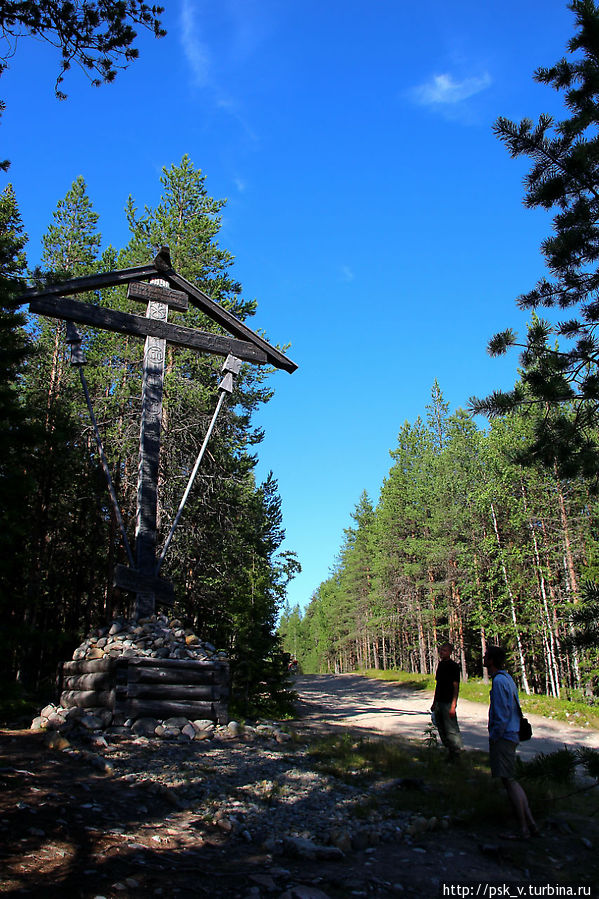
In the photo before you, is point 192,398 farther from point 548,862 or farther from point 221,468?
point 548,862

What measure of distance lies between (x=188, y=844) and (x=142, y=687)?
4045 mm

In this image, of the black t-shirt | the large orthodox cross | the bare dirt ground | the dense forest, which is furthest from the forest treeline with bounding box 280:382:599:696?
the bare dirt ground

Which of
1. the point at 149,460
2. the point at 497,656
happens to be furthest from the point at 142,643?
the point at 497,656

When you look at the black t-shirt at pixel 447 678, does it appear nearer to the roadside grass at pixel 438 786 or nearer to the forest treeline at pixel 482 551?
the roadside grass at pixel 438 786

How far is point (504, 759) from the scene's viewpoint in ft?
20.6

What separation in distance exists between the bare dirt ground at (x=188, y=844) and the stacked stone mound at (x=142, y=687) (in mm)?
818

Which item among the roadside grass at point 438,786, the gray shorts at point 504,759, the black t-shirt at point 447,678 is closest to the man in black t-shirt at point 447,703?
the black t-shirt at point 447,678

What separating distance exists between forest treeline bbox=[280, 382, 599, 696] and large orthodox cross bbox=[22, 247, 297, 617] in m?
8.12

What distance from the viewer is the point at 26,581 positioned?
15.8 metres

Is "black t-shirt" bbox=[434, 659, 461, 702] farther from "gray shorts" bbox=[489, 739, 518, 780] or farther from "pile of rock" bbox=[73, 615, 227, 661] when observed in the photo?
"pile of rock" bbox=[73, 615, 227, 661]

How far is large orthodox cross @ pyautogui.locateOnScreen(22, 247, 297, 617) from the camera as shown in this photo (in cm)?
999

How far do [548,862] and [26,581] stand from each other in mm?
14067

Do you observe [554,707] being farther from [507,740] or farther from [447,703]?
[507,740]

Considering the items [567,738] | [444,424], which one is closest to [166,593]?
[567,738]
